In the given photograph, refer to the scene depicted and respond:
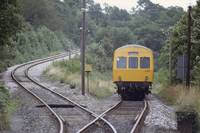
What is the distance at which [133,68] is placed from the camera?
55.8 feet

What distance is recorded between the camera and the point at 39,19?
6253 centimetres

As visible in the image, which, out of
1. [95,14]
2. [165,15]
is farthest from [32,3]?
[95,14]

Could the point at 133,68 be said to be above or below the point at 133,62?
below

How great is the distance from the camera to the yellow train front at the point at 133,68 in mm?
16922

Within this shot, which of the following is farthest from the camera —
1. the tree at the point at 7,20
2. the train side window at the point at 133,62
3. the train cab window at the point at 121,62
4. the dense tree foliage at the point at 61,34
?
the dense tree foliage at the point at 61,34

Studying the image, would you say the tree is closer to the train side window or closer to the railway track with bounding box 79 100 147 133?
the train side window

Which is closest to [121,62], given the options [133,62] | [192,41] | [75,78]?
[133,62]

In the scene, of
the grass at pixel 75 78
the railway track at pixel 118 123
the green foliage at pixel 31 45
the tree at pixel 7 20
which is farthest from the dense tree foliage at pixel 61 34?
the railway track at pixel 118 123

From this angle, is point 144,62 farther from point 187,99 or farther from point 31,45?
point 31,45

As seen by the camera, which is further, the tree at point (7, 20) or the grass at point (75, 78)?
the grass at point (75, 78)

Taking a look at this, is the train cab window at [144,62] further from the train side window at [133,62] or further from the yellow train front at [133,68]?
the train side window at [133,62]

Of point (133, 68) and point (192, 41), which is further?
point (192, 41)

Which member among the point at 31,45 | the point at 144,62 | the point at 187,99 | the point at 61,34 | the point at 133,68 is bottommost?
the point at 187,99

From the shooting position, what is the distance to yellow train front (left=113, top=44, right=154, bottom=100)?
55.5 ft
